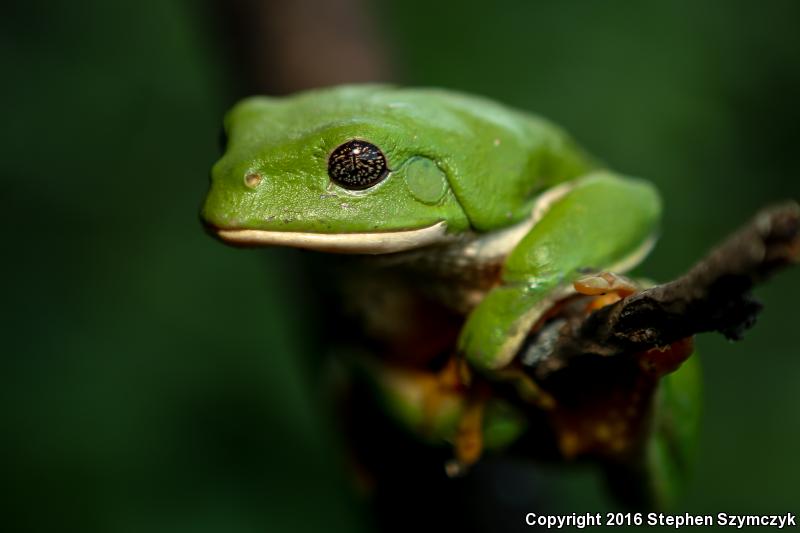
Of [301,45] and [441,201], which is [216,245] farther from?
[441,201]

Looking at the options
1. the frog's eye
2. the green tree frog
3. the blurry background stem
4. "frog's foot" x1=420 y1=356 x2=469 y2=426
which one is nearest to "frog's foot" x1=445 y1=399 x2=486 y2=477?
"frog's foot" x1=420 y1=356 x2=469 y2=426

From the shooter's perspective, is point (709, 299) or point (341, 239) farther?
point (341, 239)

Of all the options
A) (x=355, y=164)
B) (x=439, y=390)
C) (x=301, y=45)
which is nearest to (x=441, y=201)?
(x=355, y=164)

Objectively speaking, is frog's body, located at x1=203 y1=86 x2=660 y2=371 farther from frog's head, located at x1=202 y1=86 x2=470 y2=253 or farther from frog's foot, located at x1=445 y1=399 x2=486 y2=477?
frog's foot, located at x1=445 y1=399 x2=486 y2=477

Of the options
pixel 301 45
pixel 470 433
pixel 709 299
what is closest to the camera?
pixel 709 299

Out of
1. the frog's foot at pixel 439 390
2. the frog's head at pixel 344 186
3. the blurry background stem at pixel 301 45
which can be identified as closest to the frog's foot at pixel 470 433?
the frog's foot at pixel 439 390

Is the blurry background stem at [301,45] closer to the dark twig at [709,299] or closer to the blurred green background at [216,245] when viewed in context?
the blurred green background at [216,245]
